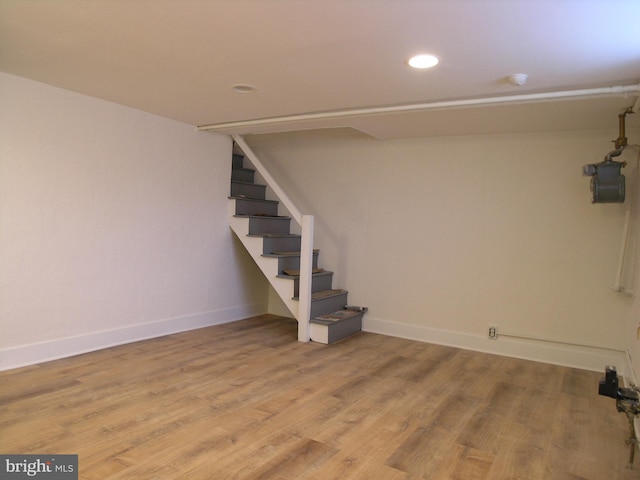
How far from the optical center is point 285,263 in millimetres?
4844

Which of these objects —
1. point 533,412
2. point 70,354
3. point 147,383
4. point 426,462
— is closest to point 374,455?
point 426,462

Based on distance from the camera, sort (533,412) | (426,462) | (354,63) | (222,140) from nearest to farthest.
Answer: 1. (426,462)
2. (354,63)
3. (533,412)
4. (222,140)

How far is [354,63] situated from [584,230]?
2.74m

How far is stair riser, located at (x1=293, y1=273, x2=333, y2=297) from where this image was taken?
4.67 meters

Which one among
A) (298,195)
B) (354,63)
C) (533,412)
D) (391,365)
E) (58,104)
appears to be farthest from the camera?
(298,195)

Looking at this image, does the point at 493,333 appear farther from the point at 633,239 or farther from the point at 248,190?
the point at 248,190

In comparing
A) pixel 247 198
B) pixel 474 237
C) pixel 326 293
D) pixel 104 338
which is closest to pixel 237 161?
pixel 247 198

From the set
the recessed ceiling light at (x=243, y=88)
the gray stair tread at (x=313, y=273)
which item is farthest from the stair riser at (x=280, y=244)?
the recessed ceiling light at (x=243, y=88)

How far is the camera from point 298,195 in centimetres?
551

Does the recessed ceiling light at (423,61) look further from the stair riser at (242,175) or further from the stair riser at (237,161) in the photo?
the stair riser at (237,161)

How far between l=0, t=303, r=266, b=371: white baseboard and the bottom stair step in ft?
4.02

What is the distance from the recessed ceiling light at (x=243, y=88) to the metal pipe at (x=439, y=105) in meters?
0.75

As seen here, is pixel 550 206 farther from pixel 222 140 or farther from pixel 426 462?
pixel 222 140

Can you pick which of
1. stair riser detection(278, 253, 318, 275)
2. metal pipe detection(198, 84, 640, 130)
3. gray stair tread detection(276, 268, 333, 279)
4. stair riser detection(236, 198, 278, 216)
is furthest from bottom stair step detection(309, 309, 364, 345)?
metal pipe detection(198, 84, 640, 130)
